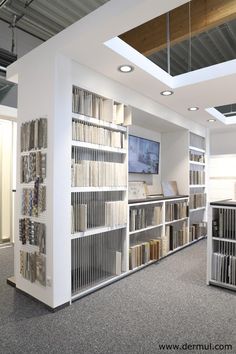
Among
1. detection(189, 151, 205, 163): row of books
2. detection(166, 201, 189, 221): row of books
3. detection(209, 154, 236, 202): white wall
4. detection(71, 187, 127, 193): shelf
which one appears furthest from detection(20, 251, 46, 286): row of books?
detection(209, 154, 236, 202): white wall

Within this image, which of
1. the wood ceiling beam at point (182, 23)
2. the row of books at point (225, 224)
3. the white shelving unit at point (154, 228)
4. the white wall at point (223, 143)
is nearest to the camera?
the wood ceiling beam at point (182, 23)

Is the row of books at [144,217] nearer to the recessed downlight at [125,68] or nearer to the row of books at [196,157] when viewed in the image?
the row of books at [196,157]

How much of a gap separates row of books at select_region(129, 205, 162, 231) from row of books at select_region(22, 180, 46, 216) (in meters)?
1.41

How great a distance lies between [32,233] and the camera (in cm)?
279

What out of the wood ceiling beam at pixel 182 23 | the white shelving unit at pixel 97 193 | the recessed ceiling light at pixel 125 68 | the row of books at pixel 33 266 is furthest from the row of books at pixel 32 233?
the wood ceiling beam at pixel 182 23

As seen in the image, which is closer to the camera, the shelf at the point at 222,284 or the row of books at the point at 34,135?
the row of books at the point at 34,135

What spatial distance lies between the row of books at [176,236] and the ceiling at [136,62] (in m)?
2.04

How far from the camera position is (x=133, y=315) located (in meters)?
2.47

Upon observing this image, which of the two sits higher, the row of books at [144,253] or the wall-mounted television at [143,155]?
the wall-mounted television at [143,155]

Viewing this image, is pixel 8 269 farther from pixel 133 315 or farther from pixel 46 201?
pixel 133 315

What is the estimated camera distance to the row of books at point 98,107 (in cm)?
294

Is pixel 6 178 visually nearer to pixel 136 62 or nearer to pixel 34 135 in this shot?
pixel 34 135

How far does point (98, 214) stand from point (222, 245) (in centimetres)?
168

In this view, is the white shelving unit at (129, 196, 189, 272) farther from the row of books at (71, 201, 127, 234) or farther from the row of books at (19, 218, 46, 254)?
the row of books at (19, 218, 46, 254)
